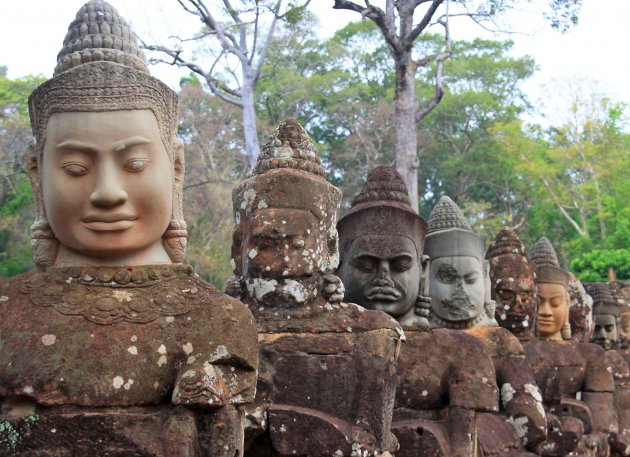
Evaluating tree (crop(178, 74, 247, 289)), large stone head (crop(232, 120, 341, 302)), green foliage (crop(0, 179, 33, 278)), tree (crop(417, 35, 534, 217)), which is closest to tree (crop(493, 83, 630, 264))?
tree (crop(417, 35, 534, 217))

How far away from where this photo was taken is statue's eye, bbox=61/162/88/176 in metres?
3.87

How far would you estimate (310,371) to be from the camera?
5082 mm

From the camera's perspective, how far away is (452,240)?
7.62 meters

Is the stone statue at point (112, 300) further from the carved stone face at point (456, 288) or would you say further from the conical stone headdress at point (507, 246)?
the conical stone headdress at point (507, 246)

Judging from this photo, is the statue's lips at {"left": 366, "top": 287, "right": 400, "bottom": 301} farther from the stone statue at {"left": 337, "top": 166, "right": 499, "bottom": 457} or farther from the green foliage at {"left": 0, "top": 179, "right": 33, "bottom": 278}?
the green foliage at {"left": 0, "top": 179, "right": 33, "bottom": 278}

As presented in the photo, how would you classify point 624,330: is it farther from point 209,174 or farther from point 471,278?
point 209,174

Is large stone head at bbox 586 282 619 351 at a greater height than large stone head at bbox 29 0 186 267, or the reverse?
large stone head at bbox 29 0 186 267

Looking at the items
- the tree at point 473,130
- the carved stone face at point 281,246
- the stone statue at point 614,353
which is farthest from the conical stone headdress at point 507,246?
the tree at point 473,130

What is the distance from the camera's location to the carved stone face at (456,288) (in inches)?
293

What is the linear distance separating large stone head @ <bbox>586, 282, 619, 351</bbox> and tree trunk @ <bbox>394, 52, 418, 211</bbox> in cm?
353

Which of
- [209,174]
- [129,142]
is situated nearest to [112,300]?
[129,142]

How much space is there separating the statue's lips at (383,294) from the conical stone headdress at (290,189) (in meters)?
0.91

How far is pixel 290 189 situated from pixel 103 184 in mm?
1675

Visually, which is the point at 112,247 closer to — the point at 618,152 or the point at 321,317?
the point at 321,317
